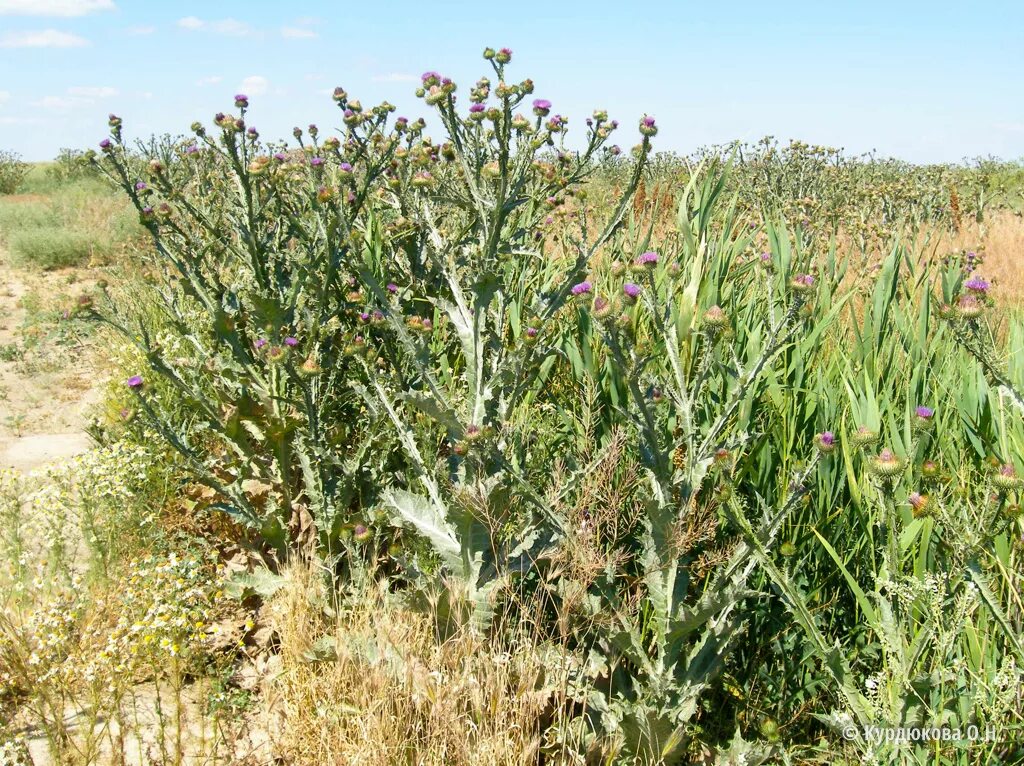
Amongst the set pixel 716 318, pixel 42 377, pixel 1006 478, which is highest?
pixel 716 318

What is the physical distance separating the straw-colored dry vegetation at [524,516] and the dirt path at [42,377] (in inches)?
44.3

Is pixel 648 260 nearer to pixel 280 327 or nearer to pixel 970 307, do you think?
pixel 970 307

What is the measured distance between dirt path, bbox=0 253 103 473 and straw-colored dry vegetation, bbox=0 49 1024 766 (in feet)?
3.69

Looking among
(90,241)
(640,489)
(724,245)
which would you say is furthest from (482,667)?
(90,241)

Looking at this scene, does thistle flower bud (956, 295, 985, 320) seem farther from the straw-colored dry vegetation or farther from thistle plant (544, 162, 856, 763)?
thistle plant (544, 162, 856, 763)

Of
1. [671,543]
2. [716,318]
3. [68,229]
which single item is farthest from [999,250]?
[68,229]

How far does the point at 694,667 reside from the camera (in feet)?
7.00

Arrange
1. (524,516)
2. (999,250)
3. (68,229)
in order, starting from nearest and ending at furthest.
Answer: (524,516)
(999,250)
(68,229)

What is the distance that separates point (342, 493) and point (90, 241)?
883 centimetres

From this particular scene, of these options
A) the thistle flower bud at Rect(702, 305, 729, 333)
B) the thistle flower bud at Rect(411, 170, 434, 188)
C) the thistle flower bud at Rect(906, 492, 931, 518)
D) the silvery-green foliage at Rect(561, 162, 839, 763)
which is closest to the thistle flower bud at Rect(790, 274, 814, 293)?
the silvery-green foliage at Rect(561, 162, 839, 763)

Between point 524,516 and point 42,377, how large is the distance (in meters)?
5.44

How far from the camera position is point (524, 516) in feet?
8.00

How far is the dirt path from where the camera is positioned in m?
4.90

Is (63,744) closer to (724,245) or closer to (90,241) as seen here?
(724,245)
